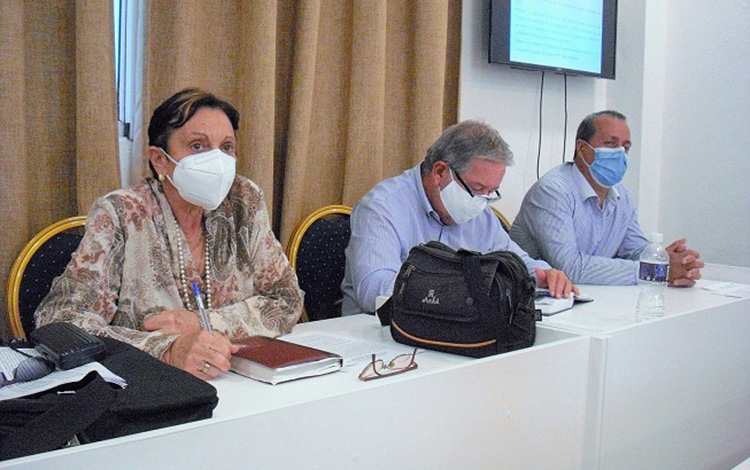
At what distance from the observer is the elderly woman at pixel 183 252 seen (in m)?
1.59

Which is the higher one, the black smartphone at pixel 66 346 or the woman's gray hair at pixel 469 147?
the woman's gray hair at pixel 469 147

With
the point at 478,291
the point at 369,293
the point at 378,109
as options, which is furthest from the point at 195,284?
the point at 378,109

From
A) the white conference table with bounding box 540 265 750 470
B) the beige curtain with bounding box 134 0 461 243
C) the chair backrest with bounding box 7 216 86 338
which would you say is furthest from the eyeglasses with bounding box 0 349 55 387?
the beige curtain with bounding box 134 0 461 243

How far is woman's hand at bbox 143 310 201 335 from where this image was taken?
1.56m

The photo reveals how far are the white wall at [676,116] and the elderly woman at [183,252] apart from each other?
74.5 inches

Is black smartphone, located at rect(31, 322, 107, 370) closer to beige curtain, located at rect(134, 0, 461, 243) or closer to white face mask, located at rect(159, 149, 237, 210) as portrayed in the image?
white face mask, located at rect(159, 149, 237, 210)

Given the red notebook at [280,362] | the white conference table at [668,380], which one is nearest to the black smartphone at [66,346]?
the red notebook at [280,362]

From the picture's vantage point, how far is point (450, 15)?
3.19m

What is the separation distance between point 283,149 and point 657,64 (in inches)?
98.3

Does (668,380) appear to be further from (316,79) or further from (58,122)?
(58,122)

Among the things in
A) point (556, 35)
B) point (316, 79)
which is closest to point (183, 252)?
point (316, 79)

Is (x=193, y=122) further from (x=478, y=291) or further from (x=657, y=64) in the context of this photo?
(x=657, y=64)

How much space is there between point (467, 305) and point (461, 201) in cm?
72

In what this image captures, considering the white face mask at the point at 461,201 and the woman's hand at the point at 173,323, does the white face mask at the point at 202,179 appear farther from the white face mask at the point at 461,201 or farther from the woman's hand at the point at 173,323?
the white face mask at the point at 461,201
